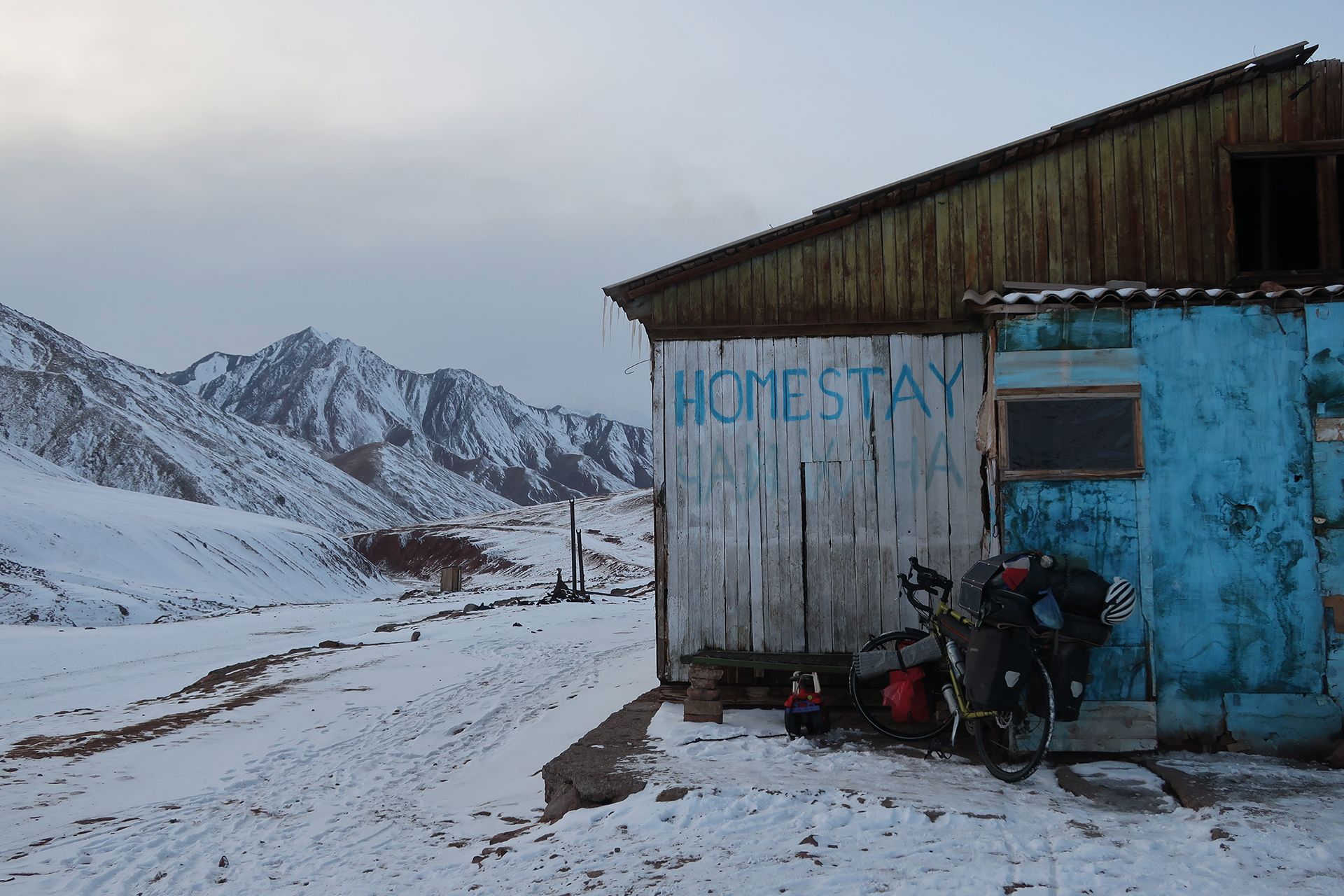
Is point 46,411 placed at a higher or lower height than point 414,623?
higher

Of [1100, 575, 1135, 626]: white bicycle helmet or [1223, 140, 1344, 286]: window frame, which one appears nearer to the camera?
[1100, 575, 1135, 626]: white bicycle helmet

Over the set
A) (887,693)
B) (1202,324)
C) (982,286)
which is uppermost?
(982,286)

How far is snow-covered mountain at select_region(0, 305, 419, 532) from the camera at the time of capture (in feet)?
276

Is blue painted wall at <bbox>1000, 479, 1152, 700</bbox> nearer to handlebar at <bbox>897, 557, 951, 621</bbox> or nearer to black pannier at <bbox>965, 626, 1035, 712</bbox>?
handlebar at <bbox>897, 557, 951, 621</bbox>

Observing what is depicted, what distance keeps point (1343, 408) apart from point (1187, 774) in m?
3.04

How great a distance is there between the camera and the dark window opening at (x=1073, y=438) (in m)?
6.96

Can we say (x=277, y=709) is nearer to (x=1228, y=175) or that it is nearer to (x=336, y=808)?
(x=336, y=808)

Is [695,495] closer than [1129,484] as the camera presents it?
No

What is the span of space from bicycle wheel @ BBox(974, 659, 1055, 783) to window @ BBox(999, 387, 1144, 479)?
161 centimetres

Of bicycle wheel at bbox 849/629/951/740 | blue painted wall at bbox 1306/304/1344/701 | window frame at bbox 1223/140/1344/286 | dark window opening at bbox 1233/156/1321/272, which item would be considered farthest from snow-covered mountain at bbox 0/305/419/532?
blue painted wall at bbox 1306/304/1344/701

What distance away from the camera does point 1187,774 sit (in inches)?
240

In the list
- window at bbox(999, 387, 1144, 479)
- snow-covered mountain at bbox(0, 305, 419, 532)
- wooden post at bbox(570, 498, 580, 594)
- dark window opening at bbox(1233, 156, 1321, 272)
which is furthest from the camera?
snow-covered mountain at bbox(0, 305, 419, 532)

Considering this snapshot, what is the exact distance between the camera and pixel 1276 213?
880 centimetres

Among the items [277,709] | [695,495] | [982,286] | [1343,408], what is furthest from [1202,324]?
[277,709]
